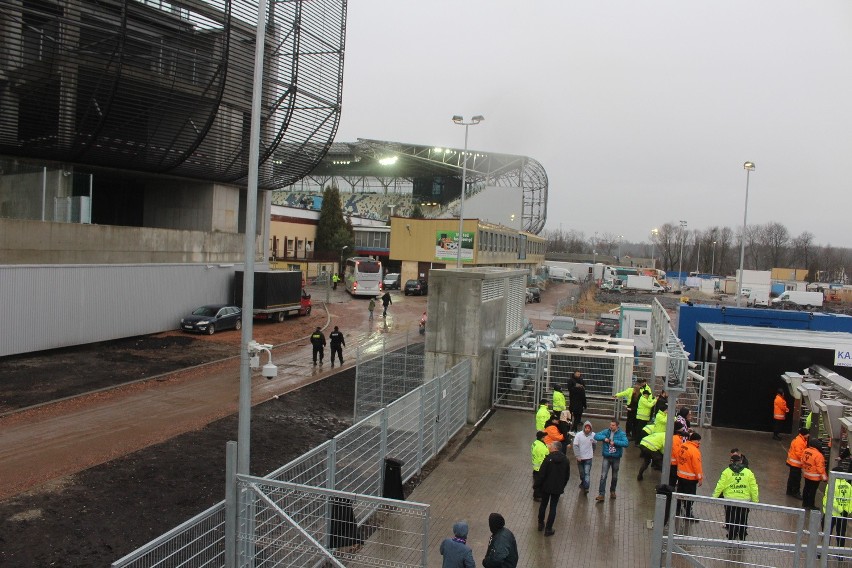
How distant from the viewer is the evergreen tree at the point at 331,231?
63875 mm

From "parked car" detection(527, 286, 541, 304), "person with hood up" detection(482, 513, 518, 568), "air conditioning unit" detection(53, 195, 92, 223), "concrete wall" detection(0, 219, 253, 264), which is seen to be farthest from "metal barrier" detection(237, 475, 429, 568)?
"parked car" detection(527, 286, 541, 304)

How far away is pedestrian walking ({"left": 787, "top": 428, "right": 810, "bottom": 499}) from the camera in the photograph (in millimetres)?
10234

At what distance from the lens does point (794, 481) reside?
10656mm

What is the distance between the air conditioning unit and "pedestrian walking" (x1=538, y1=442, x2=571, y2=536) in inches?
875

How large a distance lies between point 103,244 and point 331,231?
39417mm

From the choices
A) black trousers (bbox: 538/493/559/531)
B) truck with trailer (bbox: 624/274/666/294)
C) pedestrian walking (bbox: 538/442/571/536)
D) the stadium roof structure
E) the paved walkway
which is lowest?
the paved walkway

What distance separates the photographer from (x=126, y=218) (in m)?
35.0

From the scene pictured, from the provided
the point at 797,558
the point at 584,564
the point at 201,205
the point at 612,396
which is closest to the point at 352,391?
the point at 612,396

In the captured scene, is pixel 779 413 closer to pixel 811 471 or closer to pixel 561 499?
pixel 811 471

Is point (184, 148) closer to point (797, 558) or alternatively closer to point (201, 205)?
point (201, 205)

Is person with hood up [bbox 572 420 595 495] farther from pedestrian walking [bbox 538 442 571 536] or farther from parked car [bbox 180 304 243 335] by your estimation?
parked car [bbox 180 304 243 335]

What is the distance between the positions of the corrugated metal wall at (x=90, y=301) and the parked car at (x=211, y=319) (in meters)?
0.94

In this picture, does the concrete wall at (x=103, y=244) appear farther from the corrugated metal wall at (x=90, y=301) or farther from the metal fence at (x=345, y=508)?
the metal fence at (x=345, y=508)

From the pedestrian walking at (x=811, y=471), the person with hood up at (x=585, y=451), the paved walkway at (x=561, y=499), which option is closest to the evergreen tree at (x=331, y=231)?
the paved walkway at (x=561, y=499)
